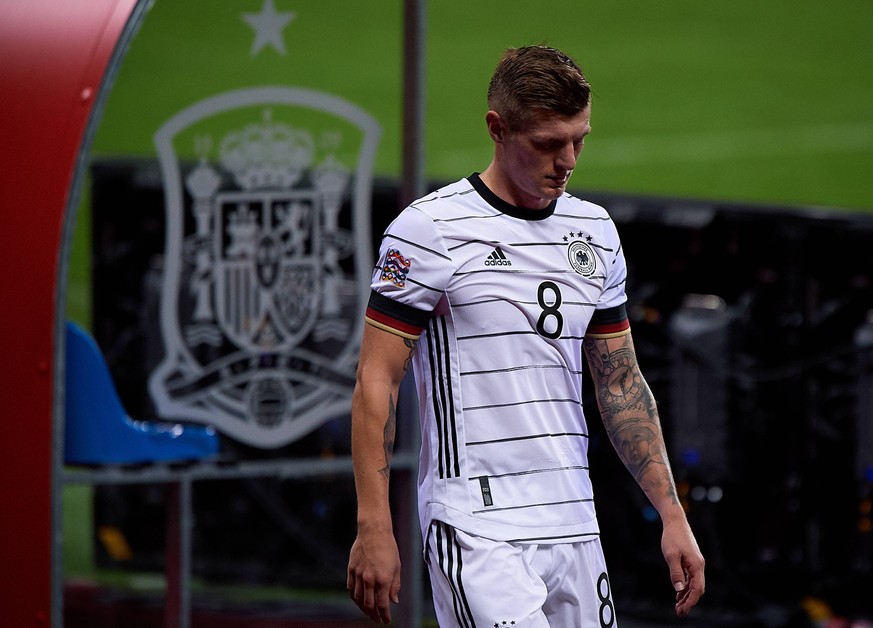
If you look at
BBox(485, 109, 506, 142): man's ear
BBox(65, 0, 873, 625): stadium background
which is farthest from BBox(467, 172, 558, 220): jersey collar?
BBox(65, 0, 873, 625): stadium background

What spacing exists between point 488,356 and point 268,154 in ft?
7.34

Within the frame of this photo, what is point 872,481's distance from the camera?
7.12m

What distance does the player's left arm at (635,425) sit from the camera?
3102 mm

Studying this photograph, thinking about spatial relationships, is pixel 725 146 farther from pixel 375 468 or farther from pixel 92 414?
pixel 375 468

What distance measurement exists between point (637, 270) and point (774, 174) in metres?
0.80

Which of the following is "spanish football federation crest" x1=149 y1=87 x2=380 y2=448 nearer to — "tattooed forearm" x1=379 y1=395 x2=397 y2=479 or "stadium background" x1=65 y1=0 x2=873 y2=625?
"stadium background" x1=65 y1=0 x2=873 y2=625

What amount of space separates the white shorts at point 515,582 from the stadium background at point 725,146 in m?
3.10

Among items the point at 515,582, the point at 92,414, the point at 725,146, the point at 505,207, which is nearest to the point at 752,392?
the point at 725,146

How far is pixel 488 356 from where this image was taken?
2.89 m

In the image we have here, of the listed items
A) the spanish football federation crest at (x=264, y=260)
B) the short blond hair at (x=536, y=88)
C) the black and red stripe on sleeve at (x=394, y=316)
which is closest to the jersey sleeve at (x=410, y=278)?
the black and red stripe on sleeve at (x=394, y=316)

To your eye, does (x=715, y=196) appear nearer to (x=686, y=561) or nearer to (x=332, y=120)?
(x=332, y=120)

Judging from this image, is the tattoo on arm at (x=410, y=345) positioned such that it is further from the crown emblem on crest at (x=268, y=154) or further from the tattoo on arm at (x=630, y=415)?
the crown emblem on crest at (x=268, y=154)

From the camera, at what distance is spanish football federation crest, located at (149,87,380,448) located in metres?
4.81

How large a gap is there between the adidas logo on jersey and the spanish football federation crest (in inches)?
82.0
